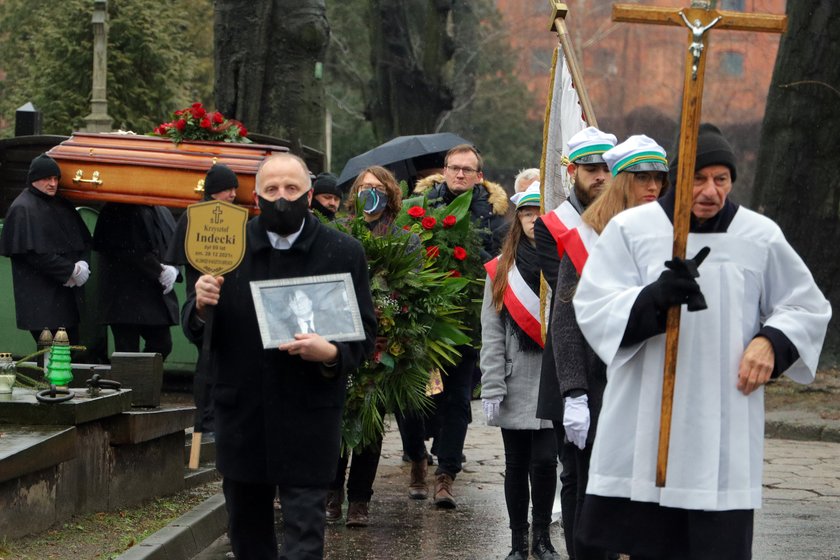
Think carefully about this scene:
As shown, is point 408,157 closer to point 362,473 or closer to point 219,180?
point 219,180

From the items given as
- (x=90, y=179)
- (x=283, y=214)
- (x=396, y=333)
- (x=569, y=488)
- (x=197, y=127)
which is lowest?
(x=569, y=488)

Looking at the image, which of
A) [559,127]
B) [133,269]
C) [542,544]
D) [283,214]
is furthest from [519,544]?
[133,269]

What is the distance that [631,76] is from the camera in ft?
218

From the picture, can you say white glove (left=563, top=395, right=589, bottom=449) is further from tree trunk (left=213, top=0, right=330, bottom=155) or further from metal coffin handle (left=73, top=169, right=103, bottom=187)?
tree trunk (left=213, top=0, right=330, bottom=155)

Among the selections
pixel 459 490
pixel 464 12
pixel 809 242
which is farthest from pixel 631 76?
pixel 459 490

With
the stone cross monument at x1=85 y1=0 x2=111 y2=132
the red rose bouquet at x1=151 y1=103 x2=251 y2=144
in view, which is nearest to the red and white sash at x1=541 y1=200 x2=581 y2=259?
the red rose bouquet at x1=151 y1=103 x2=251 y2=144

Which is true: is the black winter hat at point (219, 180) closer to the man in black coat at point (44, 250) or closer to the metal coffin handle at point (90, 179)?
the metal coffin handle at point (90, 179)

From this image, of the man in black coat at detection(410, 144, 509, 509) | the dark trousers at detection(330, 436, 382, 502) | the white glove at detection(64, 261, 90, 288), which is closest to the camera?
the dark trousers at detection(330, 436, 382, 502)

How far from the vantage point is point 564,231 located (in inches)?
271

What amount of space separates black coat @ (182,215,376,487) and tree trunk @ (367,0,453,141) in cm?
2398

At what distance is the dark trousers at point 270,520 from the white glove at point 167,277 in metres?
5.68

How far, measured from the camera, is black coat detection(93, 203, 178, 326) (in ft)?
38.2

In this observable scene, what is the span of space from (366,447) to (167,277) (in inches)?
124

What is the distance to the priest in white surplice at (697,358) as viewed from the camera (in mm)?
5238
